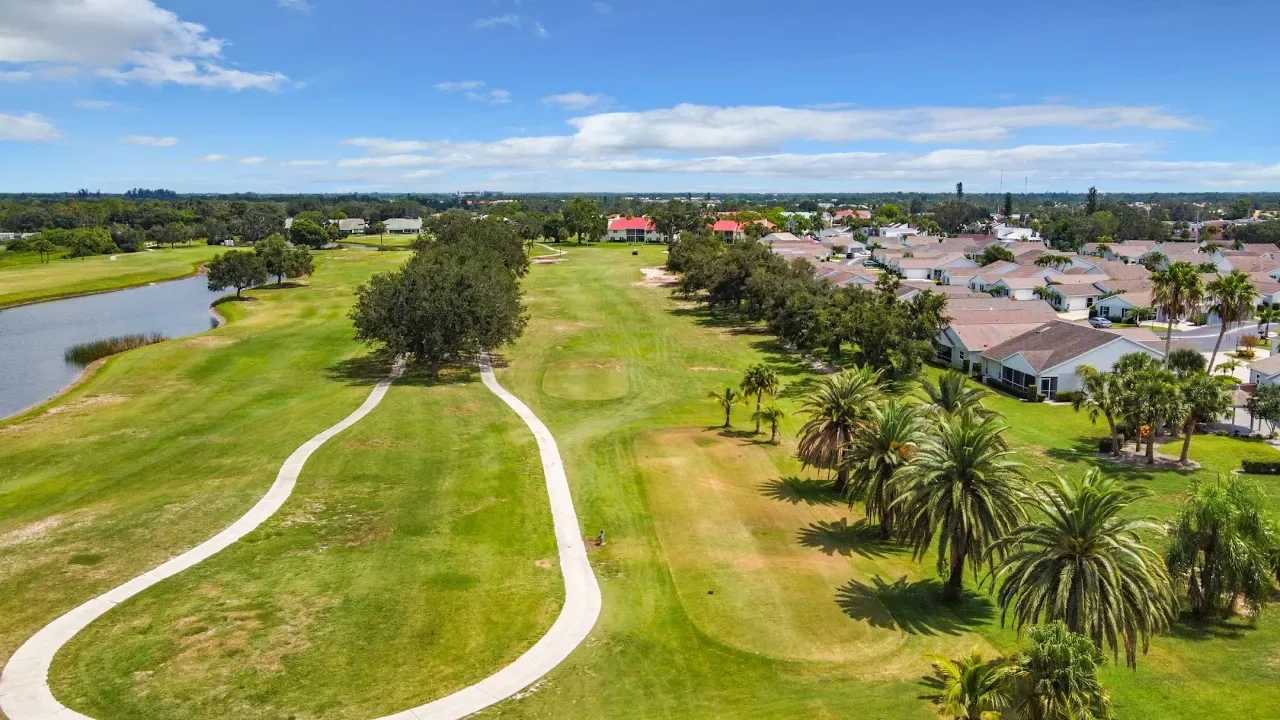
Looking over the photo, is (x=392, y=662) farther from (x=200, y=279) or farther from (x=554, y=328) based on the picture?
(x=200, y=279)

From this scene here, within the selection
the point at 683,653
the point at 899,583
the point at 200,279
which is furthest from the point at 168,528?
the point at 200,279

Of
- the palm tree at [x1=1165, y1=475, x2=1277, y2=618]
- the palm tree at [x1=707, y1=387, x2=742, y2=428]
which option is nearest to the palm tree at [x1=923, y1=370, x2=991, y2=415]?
the palm tree at [x1=1165, y1=475, x2=1277, y2=618]

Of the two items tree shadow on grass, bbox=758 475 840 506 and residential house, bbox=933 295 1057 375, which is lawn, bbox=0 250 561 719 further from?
residential house, bbox=933 295 1057 375

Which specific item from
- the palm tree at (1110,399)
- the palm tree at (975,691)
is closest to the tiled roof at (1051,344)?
the palm tree at (1110,399)

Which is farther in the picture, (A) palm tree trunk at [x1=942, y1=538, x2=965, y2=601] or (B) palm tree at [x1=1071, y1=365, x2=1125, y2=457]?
(B) palm tree at [x1=1071, y1=365, x2=1125, y2=457]

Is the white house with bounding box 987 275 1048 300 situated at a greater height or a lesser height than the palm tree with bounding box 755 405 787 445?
greater

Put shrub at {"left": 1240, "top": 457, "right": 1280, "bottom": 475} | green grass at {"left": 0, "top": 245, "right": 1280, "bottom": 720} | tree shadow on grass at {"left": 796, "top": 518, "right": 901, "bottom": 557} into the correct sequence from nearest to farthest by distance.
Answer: green grass at {"left": 0, "top": 245, "right": 1280, "bottom": 720}, tree shadow on grass at {"left": 796, "top": 518, "right": 901, "bottom": 557}, shrub at {"left": 1240, "top": 457, "right": 1280, "bottom": 475}
